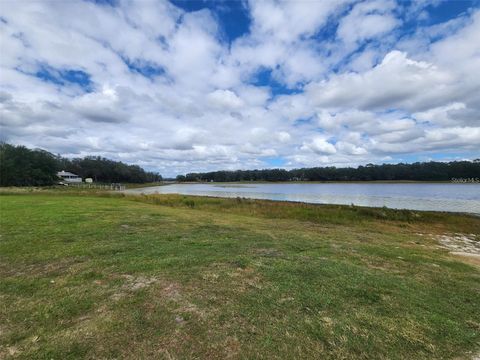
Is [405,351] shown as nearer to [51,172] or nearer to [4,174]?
[4,174]

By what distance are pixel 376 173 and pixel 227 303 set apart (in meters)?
122

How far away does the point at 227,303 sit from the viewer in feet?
12.3

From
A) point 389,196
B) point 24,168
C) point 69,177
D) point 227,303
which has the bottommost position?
point 389,196

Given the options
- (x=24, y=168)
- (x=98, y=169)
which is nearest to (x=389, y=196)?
(x=24, y=168)

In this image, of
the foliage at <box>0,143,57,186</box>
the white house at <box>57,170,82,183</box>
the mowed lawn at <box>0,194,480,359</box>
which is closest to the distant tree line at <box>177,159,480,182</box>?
the white house at <box>57,170,82,183</box>

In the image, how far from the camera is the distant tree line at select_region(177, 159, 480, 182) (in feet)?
318

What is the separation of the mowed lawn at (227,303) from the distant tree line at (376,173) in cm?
11503

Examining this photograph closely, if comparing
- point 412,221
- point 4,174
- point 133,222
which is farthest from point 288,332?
point 4,174

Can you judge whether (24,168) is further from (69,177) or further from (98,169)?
(98,169)

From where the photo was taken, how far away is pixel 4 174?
61469 millimetres

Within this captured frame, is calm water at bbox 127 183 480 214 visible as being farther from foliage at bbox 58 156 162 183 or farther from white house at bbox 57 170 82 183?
foliage at bbox 58 156 162 183

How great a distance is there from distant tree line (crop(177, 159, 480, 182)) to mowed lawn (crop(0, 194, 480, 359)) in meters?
115

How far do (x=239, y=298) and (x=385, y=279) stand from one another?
290 centimetres

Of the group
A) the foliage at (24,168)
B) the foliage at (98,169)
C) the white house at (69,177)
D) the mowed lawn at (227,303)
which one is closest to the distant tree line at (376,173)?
the foliage at (98,169)
